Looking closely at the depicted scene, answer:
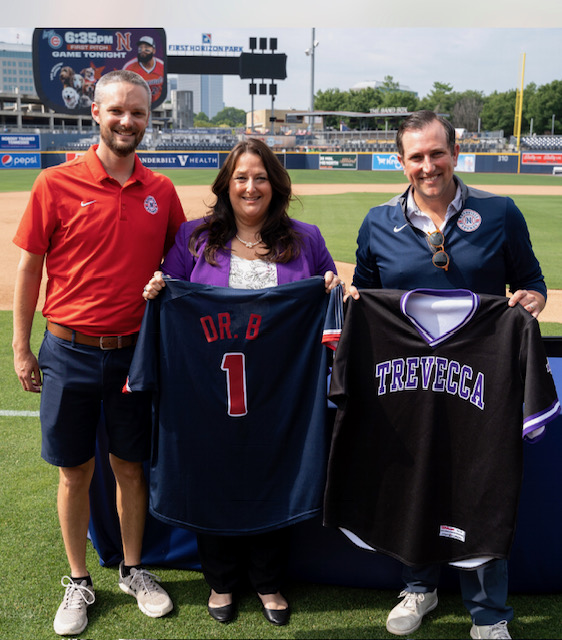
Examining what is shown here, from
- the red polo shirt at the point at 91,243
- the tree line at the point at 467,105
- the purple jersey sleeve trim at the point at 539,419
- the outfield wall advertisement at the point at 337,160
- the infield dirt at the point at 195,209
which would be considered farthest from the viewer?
the tree line at the point at 467,105

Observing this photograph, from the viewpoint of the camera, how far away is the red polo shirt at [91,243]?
2.58 m

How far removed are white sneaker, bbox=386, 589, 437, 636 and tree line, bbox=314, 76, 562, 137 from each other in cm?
6852

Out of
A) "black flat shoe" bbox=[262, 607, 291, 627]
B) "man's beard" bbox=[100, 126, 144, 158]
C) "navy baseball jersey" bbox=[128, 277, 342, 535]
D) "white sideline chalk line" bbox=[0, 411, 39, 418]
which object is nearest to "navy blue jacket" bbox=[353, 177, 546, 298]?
"navy baseball jersey" bbox=[128, 277, 342, 535]

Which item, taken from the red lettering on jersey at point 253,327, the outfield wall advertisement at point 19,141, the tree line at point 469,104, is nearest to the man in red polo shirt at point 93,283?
the red lettering on jersey at point 253,327

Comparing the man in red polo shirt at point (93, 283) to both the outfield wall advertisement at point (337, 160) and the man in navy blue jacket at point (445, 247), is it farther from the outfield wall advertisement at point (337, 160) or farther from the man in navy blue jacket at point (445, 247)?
the outfield wall advertisement at point (337, 160)

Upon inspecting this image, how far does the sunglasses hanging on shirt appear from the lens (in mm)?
2561

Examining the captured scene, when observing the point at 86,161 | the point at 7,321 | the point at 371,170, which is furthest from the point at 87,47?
the point at 86,161

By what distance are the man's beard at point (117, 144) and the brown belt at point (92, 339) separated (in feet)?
2.49

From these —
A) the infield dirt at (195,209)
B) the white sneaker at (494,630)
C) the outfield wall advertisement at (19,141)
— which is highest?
the outfield wall advertisement at (19,141)

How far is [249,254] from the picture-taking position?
8.86 feet

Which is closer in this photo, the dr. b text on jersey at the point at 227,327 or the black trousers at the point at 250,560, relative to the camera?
the dr. b text on jersey at the point at 227,327

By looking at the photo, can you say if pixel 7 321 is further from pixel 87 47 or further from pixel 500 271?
pixel 87 47

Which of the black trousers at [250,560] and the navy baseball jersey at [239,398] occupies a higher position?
the navy baseball jersey at [239,398]

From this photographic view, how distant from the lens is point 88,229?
2580mm
